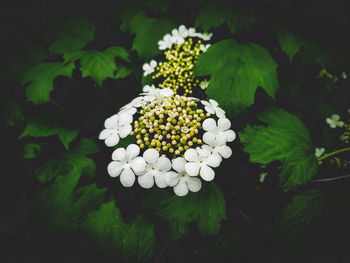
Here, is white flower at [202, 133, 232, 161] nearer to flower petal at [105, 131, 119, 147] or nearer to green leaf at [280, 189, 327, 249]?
flower petal at [105, 131, 119, 147]

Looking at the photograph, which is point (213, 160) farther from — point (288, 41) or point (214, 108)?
point (288, 41)

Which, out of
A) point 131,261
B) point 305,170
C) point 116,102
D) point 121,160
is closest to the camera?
point 121,160

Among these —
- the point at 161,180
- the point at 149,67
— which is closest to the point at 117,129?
the point at 161,180

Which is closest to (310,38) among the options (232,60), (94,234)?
(232,60)

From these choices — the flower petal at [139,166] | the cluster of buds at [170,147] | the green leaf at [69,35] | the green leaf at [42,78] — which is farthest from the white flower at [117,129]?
the green leaf at [69,35]

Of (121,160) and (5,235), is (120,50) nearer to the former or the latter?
(121,160)

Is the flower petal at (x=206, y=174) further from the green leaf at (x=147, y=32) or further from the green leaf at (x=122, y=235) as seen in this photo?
the green leaf at (x=147, y=32)
